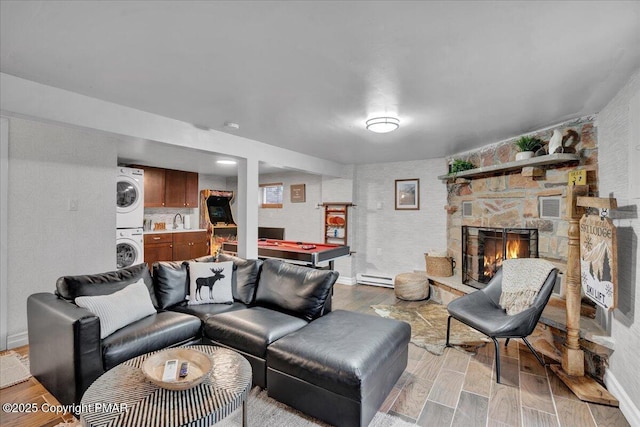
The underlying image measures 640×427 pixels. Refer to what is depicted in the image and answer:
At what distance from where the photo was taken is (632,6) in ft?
4.48

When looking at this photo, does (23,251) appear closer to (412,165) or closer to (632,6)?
(632,6)

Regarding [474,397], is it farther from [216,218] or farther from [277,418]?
[216,218]

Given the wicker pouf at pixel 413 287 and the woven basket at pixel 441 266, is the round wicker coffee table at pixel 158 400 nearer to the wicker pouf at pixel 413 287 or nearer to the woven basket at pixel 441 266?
the wicker pouf at pixel 413 287

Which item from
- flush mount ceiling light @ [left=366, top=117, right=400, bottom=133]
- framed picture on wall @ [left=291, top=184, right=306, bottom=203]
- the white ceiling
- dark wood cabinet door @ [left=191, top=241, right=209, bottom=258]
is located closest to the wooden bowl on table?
the white ceiling

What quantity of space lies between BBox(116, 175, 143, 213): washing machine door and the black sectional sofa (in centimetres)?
268

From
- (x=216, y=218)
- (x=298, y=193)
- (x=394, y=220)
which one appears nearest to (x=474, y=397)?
(x=394, y=220)

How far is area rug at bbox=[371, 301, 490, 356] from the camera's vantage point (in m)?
3.12

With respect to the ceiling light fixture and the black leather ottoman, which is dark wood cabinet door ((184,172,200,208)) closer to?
the ceiling light fixture

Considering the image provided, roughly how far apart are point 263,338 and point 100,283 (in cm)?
149

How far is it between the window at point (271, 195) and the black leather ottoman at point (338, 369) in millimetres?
4913

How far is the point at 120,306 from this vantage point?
7.94 ft

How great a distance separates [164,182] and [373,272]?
15.1 ft


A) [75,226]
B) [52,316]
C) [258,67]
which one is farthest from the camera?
[75,226]

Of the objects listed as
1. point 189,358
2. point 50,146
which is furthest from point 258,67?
point 50,146
